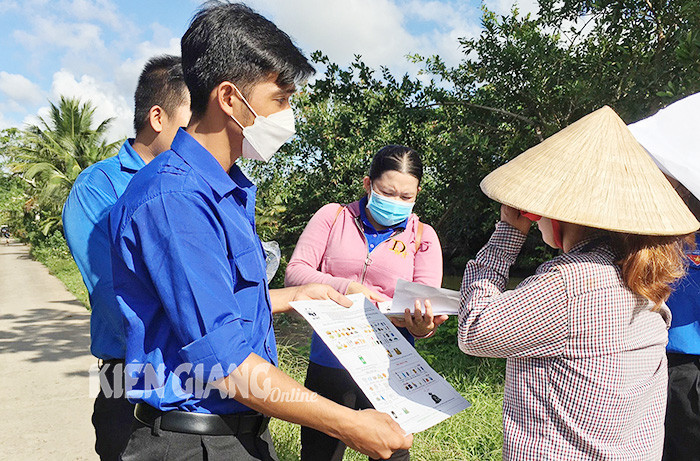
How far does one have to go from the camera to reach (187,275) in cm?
118

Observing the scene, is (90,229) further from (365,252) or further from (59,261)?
(59,261)

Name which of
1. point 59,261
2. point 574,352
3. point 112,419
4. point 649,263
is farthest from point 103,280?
point 59,261

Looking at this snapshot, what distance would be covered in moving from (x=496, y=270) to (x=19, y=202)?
33545 millimetres

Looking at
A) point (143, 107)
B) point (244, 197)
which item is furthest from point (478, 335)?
point (143, 107)

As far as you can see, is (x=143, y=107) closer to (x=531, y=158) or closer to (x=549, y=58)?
(x=531, y=158)

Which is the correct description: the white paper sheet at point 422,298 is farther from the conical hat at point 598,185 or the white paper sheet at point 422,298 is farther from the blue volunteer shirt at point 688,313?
the blue volunteer shirt at point 688,313

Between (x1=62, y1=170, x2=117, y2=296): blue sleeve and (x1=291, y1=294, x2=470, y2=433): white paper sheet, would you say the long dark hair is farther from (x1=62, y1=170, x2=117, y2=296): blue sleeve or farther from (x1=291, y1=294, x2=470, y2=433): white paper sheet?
(x1=62, y1=170, x2=117, y2=296): blue sleeve

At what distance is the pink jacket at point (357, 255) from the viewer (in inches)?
93.3

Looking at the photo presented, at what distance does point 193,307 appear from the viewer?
1.19 metres

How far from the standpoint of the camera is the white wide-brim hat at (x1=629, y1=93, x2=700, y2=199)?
1.66 m

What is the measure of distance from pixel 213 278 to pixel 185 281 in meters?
0.06

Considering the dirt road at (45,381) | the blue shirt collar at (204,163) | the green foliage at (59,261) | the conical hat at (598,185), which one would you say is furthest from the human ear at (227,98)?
the green foliage at (59,261)

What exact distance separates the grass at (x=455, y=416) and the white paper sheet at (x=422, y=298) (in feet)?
5.65

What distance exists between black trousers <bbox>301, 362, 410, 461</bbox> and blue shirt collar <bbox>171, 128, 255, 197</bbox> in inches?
47.0
